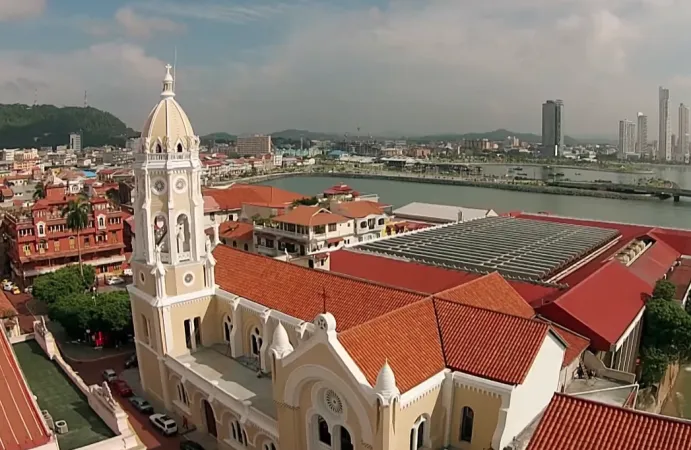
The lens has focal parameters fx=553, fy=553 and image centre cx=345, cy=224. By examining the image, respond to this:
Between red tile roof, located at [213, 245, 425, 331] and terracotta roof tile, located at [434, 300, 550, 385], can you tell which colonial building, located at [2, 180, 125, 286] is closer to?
red tile roof, located at [213, 245, 425, 331]

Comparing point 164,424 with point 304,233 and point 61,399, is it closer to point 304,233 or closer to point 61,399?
point 61,399

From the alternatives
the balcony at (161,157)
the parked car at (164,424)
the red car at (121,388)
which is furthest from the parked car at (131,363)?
the balcony at (161,157)

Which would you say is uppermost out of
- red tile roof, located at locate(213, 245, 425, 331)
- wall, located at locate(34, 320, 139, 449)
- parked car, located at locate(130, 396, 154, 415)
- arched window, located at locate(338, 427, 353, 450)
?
red tile roof, located at locate(213, 245, 425, 331)

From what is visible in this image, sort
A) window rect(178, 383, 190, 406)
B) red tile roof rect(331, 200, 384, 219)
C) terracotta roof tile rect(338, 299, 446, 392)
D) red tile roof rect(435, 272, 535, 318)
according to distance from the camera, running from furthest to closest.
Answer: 1. red tile roof rect(331, 200, 384, 219)
2. window rect(178, 383, 190, 406)
3. red tile roof rect(435, 272, 535, 318)
4. terracotta roof tile rect(338, 299, 446, 392)

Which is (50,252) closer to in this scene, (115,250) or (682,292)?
(115,250)

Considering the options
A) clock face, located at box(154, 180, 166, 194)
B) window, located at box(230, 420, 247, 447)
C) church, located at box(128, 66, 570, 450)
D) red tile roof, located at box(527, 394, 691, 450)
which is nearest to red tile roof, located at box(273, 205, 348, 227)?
church, located at box(128, 66, 570, 450)

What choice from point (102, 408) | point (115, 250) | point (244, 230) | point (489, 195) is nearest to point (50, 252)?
point (115, 250)

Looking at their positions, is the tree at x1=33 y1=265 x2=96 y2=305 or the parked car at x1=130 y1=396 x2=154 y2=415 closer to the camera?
the parked car at x1=130 y1=396 x2=154 y2=415

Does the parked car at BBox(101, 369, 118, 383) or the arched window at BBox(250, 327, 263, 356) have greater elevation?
the arched window at BBox(250, 327, 263, 356)
